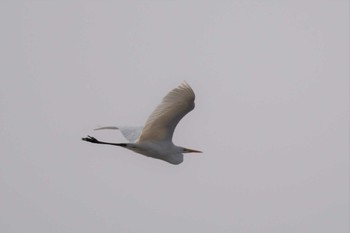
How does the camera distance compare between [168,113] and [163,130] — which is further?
[163,130]

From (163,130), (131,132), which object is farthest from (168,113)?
(131,132)

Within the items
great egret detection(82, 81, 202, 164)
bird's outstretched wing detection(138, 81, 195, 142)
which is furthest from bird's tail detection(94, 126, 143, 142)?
bird's outstretched wing detection(138, 81, 195, 142)

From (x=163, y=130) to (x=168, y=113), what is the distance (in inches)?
21.2

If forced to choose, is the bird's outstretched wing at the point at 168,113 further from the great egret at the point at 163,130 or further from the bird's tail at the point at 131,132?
the bird's tail at the point at 131,132

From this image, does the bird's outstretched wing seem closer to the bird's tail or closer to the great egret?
the great egret

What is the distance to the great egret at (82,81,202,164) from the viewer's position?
488 inches

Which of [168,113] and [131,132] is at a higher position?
[168,113]

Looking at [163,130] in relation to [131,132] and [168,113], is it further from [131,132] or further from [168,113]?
[131,132]

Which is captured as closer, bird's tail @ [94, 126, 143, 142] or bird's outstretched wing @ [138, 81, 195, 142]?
bird's outstretched wing @ [138, 81, 195, 142]

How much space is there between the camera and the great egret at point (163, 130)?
40.6ft

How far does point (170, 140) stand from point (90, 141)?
122 centimetres

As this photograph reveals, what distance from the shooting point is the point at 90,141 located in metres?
13.3

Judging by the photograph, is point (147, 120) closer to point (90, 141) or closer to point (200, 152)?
point (90, 141)

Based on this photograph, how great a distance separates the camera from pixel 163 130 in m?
13.0
